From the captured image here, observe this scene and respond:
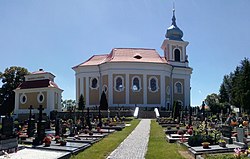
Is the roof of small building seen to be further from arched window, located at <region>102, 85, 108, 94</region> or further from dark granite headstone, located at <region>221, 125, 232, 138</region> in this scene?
dark granite headstone, located at <region>221, 125, 232, 138</region>

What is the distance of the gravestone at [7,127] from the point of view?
489 inches

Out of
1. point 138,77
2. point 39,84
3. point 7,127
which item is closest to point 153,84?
point 138,77

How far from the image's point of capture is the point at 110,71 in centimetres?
4934

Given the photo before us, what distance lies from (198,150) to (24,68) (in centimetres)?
4876

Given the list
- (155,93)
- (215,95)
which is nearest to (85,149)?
(155,93)

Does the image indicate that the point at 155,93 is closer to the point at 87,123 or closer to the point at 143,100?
the point at 143,100

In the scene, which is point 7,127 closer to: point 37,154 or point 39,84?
point 37,154

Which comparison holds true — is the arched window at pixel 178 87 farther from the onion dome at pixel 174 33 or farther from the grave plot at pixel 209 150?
the grave plot at pixel 209 150

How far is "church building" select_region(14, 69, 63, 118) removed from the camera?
140 ft

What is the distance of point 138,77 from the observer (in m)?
50.0

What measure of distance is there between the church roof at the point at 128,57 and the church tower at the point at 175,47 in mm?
2457

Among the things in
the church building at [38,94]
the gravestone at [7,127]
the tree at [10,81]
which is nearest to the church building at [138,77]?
the church building at [38,94]

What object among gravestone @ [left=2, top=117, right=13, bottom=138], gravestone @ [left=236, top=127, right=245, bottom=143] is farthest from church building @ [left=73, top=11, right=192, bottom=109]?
gravestone @ [left=2, top=117, right=13, bottom=138]

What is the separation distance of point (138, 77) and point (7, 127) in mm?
38092
